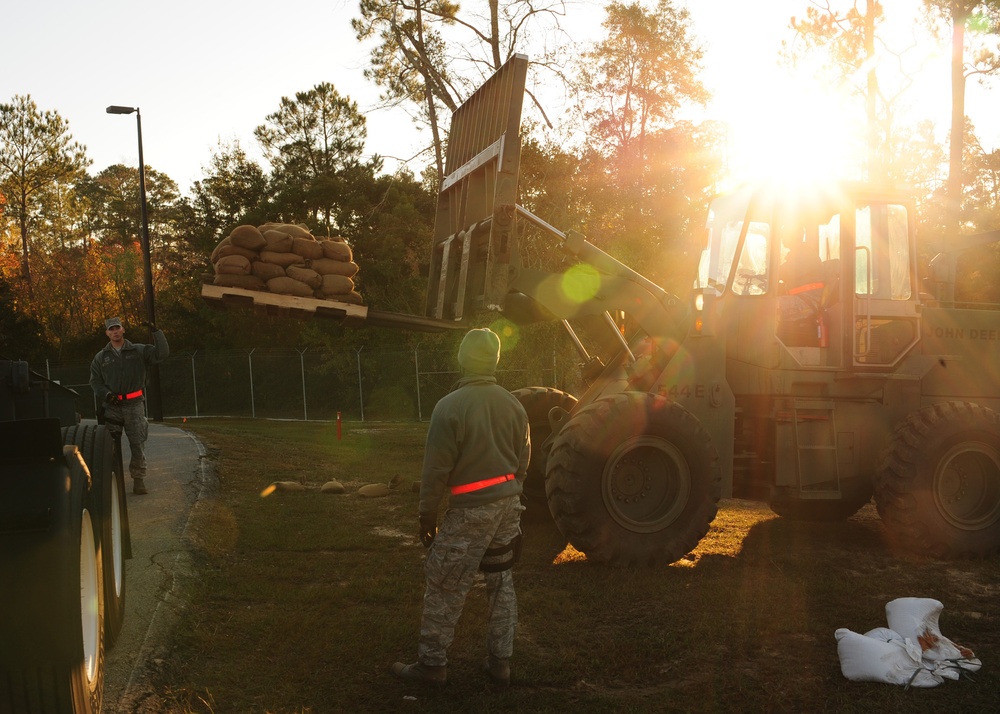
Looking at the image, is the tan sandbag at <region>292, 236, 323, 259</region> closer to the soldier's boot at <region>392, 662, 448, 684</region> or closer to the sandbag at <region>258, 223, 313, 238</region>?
the sandbag at <region>258, 223, 313, 238</region>

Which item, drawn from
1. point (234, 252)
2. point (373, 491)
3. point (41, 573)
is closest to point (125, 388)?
point (373, 491)

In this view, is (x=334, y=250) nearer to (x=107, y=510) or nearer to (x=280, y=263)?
(x=280, y=263)

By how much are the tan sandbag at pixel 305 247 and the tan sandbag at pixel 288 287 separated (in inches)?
10.2

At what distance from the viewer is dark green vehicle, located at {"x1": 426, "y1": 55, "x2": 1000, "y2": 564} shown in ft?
25.5

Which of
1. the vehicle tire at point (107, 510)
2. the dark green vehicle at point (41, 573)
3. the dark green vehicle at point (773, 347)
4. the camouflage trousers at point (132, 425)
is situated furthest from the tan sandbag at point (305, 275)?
the camouflage trousers at point (132, 425)

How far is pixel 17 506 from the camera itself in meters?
3.37

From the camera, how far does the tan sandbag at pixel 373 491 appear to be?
449 inches

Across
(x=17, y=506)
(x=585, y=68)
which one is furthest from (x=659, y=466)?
(x=585, y=68)

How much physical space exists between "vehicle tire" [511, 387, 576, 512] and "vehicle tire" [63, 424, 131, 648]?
4336mm

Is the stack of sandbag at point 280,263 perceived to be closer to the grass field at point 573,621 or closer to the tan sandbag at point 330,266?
the tan sandbag at point 330,266

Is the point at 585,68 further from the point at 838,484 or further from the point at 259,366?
the point at 838,484

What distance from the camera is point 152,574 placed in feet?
22.6

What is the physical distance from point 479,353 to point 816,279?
4694 millimetres

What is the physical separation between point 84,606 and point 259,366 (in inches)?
1147
